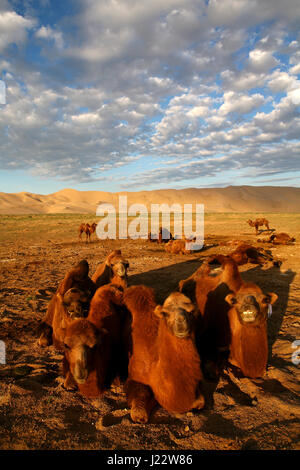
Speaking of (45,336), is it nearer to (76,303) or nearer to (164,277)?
(76,303)

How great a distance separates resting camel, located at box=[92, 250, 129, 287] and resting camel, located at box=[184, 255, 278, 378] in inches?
72.5

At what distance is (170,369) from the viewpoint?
355 cm

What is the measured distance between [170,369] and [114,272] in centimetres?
380

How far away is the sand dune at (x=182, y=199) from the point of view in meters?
129

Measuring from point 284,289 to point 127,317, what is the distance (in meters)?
6.12

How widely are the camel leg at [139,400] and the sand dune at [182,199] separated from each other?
12110cm

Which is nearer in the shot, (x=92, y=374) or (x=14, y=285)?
(x=92, y=374)

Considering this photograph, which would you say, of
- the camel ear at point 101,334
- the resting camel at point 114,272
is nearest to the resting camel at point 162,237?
the resting camel at point 114,272

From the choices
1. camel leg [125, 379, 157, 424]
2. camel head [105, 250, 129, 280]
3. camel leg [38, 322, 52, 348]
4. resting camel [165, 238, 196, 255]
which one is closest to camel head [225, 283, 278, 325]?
camel leg [125, 379, 157, 424]

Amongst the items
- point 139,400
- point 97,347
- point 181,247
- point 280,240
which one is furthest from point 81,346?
point 280,240

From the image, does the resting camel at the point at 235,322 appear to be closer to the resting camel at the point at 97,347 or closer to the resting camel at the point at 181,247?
the resting camel at the point at 97,347

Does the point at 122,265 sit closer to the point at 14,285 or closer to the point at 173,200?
the point at 14,285

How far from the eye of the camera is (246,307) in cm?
409

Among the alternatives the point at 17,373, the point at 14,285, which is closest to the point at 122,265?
the point at 17,373
